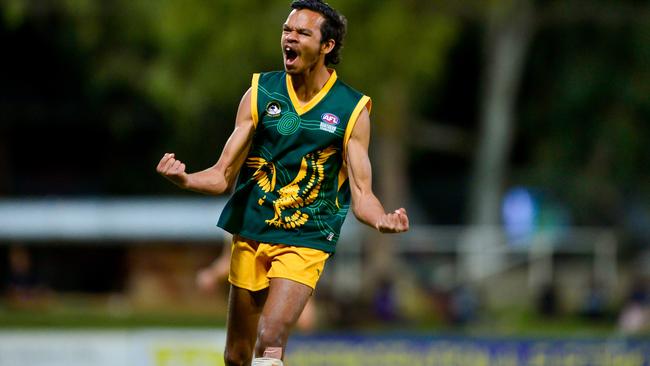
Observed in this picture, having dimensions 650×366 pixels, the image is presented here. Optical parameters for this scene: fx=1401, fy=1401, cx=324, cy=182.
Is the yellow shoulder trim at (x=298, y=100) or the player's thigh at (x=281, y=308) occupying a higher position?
the yellow shoulder trim at (x=298, y=100)

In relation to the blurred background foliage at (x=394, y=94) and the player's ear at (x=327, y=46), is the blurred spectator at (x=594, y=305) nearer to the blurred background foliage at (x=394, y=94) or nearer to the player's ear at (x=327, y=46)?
the blurred background foliage at (x=394, y=94)

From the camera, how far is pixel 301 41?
27.5 ft

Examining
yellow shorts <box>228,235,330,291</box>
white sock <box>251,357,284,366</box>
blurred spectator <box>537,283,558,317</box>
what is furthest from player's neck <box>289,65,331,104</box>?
blurred spectator <box>537,283,558,317</box>

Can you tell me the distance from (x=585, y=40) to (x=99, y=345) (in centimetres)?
2122

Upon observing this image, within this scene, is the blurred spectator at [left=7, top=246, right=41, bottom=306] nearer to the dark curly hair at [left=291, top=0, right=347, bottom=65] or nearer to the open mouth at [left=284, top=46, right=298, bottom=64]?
the dark curly hair at [left=291, top=0, right=347, bottom=65]

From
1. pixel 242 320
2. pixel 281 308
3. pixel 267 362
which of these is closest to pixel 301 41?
pixel 281 308

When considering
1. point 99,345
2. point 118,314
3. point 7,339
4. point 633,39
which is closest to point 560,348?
point 99,345

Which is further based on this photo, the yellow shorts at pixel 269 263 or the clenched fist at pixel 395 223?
the yellow shorts at pixel 269 263

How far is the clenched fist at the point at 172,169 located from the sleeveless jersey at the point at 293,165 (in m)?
0.69

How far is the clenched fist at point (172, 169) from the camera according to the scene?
7.96 meters

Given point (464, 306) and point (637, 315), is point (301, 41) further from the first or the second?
point (464, 306)

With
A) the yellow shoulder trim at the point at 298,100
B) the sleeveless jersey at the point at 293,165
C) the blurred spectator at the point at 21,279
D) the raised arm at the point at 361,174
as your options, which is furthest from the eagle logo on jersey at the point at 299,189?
the blurred spectator at the point at 21,279

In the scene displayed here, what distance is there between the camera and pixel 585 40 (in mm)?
35125

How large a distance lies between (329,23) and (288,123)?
663 millimetres
